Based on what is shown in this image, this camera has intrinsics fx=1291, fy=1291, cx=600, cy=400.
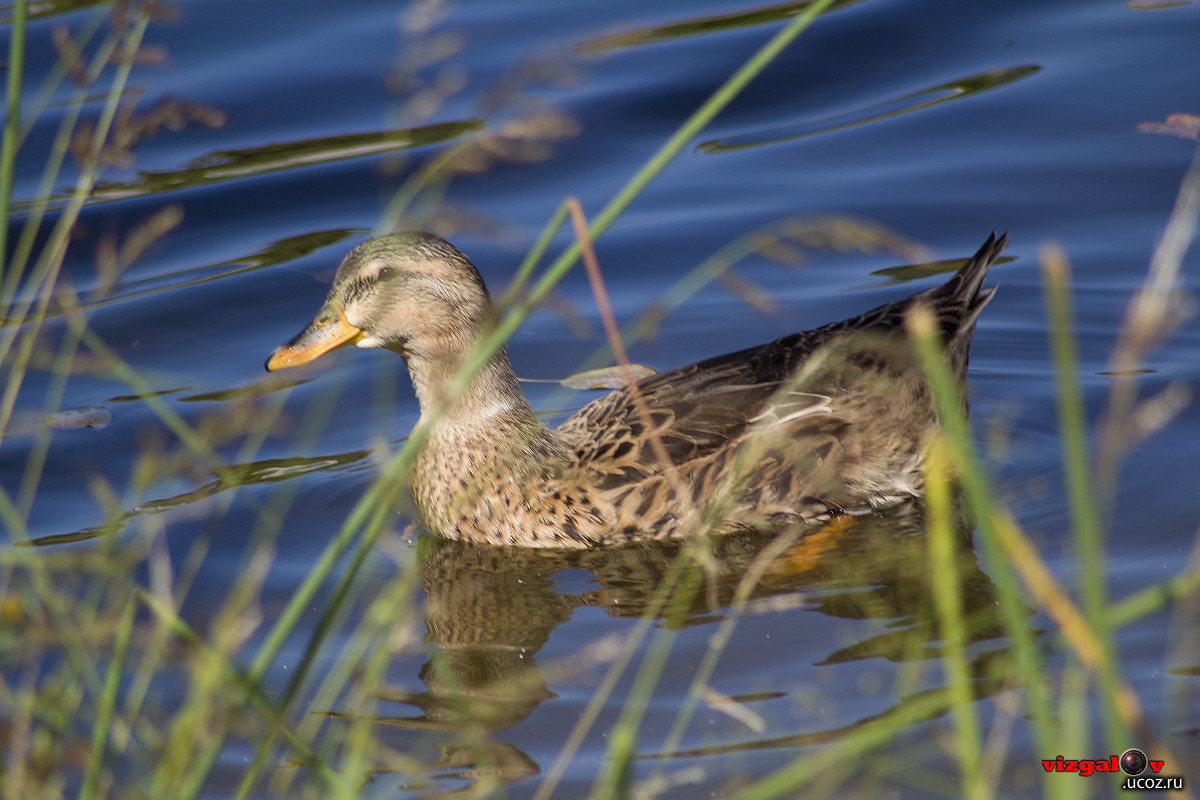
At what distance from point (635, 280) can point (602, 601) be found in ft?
10.00

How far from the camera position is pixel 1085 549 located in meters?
1.73

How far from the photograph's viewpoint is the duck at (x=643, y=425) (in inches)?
204

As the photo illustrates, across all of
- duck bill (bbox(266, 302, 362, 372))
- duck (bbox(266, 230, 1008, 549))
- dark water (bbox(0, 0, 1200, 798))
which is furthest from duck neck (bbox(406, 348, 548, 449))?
duck bill (bbox(266, 302, 362, 372))

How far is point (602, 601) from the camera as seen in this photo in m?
4.85

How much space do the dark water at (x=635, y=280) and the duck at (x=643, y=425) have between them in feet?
0.62

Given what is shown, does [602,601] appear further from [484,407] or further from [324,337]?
[324,337]

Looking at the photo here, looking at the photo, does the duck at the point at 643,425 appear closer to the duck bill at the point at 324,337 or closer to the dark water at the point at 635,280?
Answer: the duck bill at the point at 324,337

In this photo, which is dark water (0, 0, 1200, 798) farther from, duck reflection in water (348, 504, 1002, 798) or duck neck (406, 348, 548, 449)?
duck neck (406, 348, 548, 449)

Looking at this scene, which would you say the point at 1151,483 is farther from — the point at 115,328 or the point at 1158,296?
the point at 115,328

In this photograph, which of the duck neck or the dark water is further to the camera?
the duck neck

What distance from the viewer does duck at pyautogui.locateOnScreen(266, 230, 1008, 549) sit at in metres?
5.18

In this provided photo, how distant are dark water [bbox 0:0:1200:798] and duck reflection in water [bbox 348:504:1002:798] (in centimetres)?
2

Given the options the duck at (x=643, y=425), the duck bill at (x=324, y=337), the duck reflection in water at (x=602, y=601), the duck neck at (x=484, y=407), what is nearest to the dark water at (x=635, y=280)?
the duck reflection in water at (x=602, y=601)

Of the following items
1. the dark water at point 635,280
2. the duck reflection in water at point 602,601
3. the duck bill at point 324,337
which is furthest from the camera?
the duck bill at point 324,337
